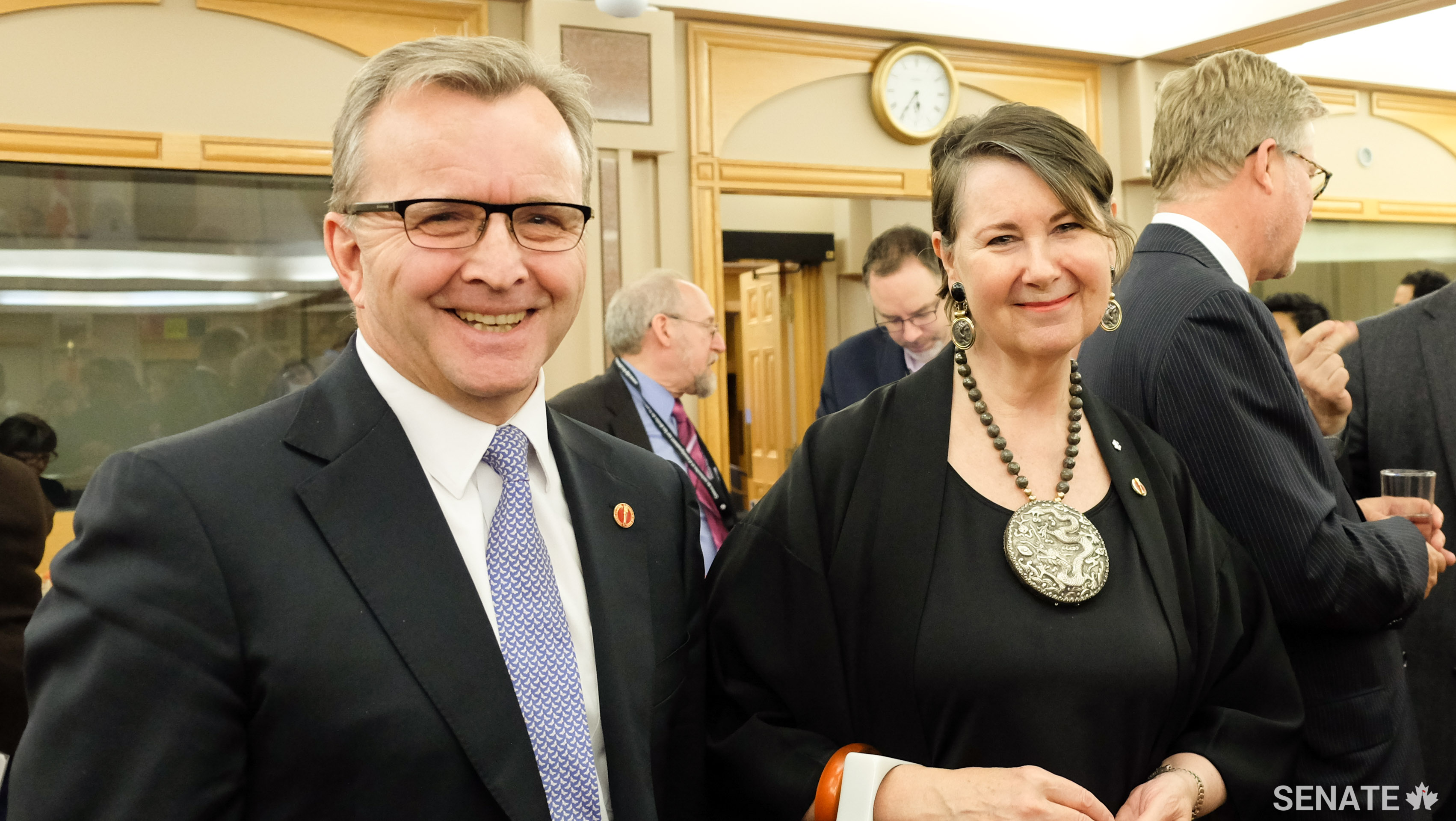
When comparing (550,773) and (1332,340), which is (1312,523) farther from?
(550,773)

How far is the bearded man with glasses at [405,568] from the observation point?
968mm

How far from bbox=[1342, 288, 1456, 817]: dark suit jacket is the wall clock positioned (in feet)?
12.7

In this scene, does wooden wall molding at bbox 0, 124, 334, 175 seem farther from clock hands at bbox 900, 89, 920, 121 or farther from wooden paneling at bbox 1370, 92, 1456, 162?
wooden paneling at bbox 1370, 92, 1456, 162

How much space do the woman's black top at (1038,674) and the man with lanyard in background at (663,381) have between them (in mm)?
2143

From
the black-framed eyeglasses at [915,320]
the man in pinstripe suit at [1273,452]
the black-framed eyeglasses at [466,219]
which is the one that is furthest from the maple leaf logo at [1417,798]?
the black-framed eyeglasses at [915,320]

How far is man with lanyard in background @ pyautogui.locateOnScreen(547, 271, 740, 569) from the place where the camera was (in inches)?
142

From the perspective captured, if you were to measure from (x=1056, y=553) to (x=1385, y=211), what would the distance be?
7.75m

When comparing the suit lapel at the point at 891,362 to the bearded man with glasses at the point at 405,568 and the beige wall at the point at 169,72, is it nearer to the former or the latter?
the beige wall at the point at 169,72

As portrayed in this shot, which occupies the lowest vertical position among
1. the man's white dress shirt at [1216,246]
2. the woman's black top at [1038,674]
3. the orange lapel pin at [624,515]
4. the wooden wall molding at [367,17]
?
the woman's black top at [1038,674]

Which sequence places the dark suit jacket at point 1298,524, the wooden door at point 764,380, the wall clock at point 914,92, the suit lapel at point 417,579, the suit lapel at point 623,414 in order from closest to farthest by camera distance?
the suit lapel at point 417,579, the dark suit jacket at point 1298,524, the suit lapel at point 623,414, the wall clock at point 914,92, the wooden door at point 764,380

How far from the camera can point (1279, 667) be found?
1580 mm

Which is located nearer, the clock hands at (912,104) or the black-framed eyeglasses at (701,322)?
the black-framed eyeglasses at (701,322)

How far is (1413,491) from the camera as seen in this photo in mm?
1820

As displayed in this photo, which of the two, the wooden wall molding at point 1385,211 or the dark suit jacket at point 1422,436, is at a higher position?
the wooden wall molding at point 1385,211
